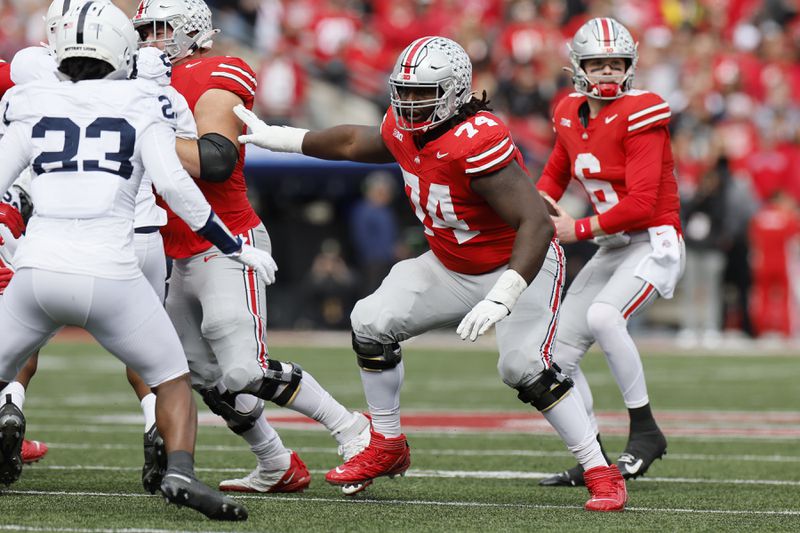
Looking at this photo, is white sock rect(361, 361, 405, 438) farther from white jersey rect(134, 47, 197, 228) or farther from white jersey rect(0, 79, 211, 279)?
white jersey rect(0, 79, 211, 279)

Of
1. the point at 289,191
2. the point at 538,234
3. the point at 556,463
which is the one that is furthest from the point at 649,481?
the point at 289,191

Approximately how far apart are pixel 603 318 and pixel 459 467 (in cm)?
91

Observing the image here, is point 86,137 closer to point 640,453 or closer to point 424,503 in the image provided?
point 424,503

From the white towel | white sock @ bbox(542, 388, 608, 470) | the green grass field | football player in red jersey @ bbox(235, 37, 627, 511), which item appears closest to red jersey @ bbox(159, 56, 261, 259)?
football player in red jersey @ bbox(235, 37, 627, 511)

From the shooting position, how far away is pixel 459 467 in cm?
638

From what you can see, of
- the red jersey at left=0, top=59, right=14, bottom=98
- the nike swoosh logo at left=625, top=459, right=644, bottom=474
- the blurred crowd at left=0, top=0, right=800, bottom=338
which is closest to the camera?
the red jersey at left=0, top=59, right=14, bottom=98

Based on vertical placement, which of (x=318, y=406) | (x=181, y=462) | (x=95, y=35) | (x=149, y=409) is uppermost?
(x=95, y=35)

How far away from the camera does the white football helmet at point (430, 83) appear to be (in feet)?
17.0

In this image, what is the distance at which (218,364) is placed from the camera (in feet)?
17.9

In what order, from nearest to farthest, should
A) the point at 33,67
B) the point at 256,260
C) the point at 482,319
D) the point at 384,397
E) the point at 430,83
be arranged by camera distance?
the point at 256,260 → the point at 482,319 → the point at 33,67 → the point at 430,83 → the point at 384,397

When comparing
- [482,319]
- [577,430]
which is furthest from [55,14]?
[577,430]

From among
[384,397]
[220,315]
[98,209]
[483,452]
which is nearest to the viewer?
[98,209]

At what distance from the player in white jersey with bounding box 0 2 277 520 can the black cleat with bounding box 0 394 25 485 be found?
829 mm

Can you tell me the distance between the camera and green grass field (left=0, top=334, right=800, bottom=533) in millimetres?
4754
